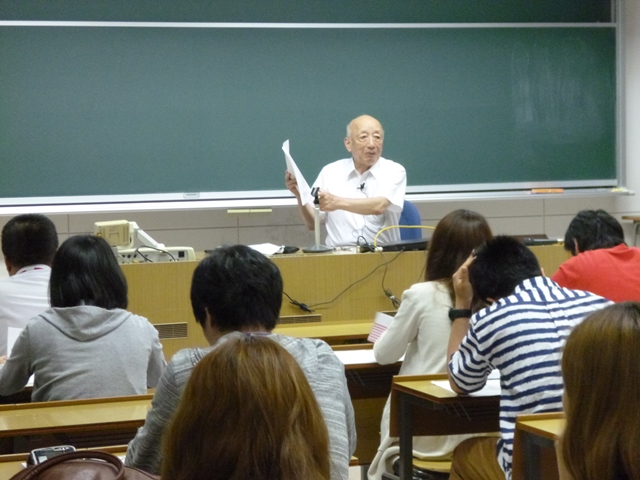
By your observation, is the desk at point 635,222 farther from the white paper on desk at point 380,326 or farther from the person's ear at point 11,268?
the person's ear at point 11,268

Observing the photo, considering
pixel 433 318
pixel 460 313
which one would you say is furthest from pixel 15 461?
pixel 433 318

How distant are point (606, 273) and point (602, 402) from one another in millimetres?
2479

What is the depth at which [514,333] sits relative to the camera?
2.41m

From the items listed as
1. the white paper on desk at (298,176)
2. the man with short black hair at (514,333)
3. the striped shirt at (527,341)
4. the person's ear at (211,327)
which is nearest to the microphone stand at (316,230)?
the white paper on desk at (298,176)

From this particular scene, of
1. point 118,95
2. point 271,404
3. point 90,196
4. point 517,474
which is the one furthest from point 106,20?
point 271,404

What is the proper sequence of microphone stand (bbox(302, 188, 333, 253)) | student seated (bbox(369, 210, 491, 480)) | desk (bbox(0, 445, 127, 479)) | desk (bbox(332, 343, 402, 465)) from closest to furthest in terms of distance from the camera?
1. desk (bbox(0, 445, 127, 479))
2. student seated (bbox(369, 210, 491, 480))
3. desk (bbox(332, 343, 402, 465))
4. microphone stand (bbox(302, 188, 333, 253))

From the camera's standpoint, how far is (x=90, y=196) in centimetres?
587

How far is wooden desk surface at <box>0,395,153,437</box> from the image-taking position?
7.78 feet

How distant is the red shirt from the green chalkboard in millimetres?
2716

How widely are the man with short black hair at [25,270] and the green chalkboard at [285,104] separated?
233 cm

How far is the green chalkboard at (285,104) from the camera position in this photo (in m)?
5.79

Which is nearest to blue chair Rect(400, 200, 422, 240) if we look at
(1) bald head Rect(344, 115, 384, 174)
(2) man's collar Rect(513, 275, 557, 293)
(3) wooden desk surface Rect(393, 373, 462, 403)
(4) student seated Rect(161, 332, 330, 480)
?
(1) bald head Rect(344, 115, 384, 174)

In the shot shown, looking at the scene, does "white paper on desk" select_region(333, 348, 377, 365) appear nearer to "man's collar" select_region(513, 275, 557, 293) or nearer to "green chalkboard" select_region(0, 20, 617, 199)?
"man's collar" select_region(513, 275, 557, 293)

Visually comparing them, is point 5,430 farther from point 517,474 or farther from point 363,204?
point 363,204
